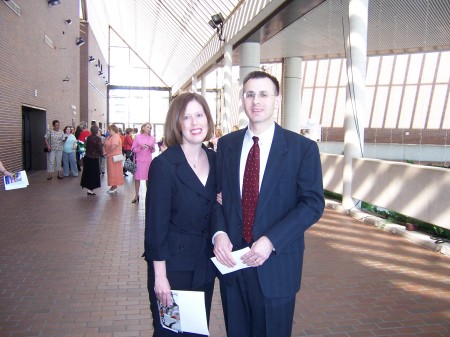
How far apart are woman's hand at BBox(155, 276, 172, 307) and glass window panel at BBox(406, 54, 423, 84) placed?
95.5 ft

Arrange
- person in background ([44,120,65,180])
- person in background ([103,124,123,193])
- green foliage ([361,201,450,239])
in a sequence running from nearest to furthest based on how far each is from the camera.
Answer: green foliage ([361,201,450,239]), person in background ([103,124,123,193]), person in background ([44,120,65,180])

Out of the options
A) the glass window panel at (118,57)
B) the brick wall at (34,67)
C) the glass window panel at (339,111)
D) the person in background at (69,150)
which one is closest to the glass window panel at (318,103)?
the glass window panel at (339,111)

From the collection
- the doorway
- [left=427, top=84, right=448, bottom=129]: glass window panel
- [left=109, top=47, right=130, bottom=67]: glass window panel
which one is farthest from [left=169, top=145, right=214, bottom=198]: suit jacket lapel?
[left=109, top=47, right=130, bottom=67]: glass window panel

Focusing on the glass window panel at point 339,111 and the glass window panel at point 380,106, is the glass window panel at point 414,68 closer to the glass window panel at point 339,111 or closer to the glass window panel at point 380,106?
the glass window panel at point 380,106

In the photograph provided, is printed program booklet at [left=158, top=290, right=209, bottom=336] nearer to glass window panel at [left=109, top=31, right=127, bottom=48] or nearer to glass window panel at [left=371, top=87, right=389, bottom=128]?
glass window panel at [left=371, top=87, right=389, bottom=128]

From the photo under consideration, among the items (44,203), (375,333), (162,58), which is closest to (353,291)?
(375,333)

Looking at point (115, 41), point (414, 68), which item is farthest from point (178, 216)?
point (115, 41)

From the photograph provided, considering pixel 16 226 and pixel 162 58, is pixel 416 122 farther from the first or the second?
pixel 16 226

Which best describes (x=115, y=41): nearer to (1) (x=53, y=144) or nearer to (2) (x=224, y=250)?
(1) (x=53, y=144)

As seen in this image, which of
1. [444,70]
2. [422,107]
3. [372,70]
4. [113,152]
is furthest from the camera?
[372,70]

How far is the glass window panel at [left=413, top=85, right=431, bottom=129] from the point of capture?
90.4ft

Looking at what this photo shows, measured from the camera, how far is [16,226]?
7.17 meters

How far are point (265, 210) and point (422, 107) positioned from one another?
28917 millimetres

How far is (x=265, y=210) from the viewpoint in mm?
2137
